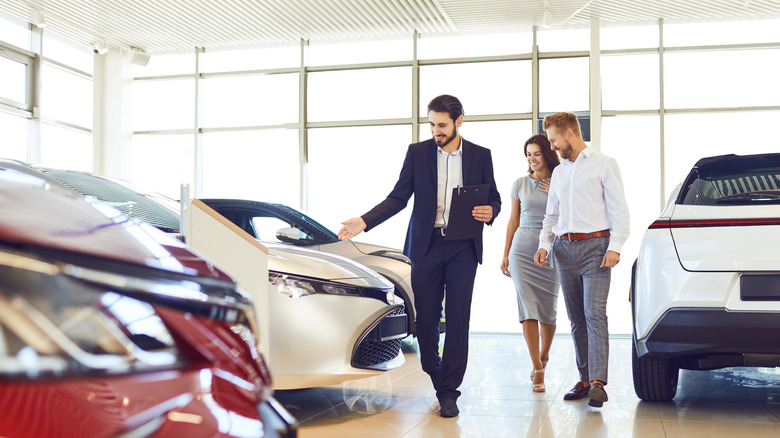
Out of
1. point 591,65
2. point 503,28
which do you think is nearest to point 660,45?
point 591,65

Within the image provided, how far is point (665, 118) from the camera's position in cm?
956

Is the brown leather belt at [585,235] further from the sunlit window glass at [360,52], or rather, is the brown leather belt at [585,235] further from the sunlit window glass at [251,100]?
the sunlit window glass at [251,100]

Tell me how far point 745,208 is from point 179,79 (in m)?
9.64

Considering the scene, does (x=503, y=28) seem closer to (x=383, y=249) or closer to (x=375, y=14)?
(x=375, y=14)

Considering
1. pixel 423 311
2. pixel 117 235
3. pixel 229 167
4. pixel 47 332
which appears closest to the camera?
pixel 47 332

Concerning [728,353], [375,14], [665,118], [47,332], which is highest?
[375,14]

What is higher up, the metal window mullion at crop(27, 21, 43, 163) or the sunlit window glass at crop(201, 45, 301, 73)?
the sunlit window glass at crop(201, 45, 301, 73)

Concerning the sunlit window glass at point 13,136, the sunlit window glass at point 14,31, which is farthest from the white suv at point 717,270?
the sunlit window glass at point 14,31

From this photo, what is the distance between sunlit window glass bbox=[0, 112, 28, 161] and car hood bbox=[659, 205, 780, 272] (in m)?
8.58

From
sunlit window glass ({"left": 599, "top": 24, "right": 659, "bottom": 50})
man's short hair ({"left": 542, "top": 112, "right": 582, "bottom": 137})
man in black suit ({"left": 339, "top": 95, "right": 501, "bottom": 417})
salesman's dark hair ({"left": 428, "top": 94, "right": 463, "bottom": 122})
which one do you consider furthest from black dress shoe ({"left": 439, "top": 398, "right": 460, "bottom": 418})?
sunlit window glass ({"left": 599, "top": 24, "right": 659, "bottom": 50})

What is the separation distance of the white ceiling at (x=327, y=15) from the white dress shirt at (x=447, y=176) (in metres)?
5.49

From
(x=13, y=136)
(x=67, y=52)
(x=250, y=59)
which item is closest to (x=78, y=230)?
(x=13, y=136)

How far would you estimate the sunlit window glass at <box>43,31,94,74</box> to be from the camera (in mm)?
10398

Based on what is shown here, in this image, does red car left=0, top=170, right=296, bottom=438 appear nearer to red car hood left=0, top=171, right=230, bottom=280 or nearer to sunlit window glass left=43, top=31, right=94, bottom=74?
red car hood left=0, top=171, right=230, bottom=280
